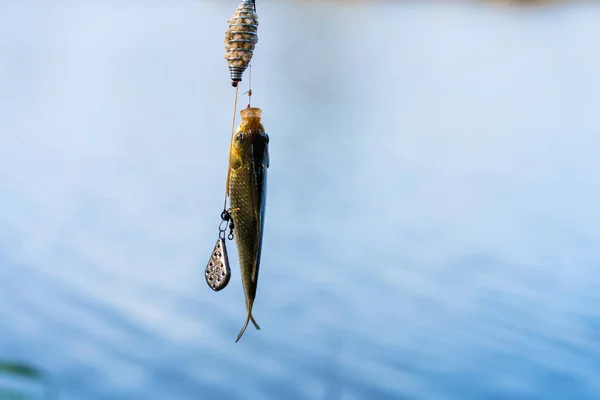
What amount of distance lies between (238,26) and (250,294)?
0.43 metres

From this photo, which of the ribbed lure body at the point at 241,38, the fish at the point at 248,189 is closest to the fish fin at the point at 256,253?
the fish at the point at 248,189

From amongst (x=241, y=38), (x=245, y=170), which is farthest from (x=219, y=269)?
(x=241, y=38)

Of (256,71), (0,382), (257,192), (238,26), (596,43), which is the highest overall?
(596,43)

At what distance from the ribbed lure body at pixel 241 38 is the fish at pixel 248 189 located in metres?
0.07

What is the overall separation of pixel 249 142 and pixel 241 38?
161 mm

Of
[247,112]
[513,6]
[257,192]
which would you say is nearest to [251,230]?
[257,192]

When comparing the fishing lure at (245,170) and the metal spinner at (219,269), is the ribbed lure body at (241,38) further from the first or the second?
the metal spinner at (219,269)

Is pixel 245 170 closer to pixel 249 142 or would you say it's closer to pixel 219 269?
pixel 249 142

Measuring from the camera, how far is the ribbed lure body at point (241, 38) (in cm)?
95

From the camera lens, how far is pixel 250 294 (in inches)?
39.7

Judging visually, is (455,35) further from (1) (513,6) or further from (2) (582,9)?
(2) (582,9)

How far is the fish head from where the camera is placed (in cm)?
97

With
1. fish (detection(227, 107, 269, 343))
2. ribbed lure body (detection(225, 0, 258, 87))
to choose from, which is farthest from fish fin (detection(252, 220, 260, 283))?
ribbed lure body (detection(225, 0, 258, 87))

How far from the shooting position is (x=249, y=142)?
38.3 inches
